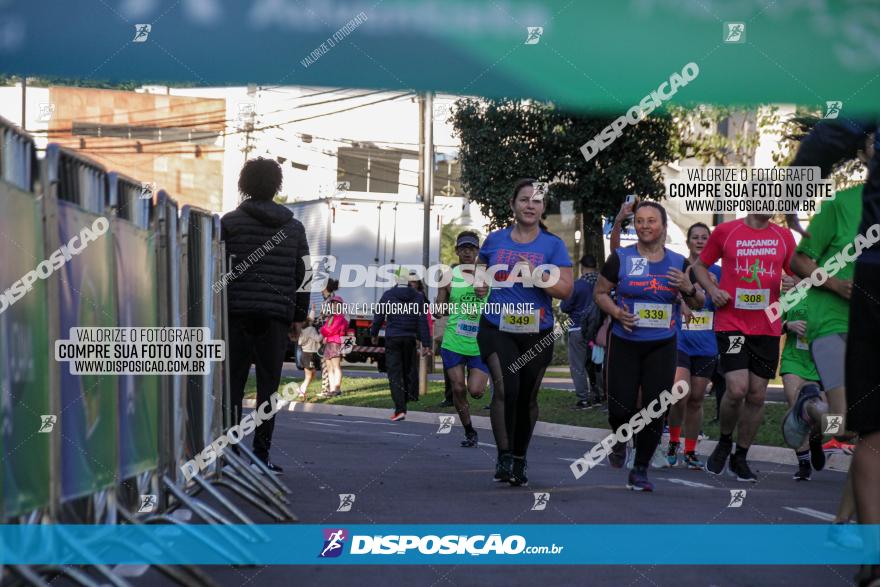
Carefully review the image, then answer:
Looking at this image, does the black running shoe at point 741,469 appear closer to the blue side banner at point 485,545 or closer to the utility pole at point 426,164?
the blue side banner at point 485,545

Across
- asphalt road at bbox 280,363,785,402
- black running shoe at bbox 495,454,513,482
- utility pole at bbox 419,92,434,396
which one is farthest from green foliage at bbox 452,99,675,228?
black running shoe at bbox 495,454,513,482

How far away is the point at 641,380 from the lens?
9.99m

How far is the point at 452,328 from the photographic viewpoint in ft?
46.4

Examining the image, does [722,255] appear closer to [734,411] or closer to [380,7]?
[734,411]

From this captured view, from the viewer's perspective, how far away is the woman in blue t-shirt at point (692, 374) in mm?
12219

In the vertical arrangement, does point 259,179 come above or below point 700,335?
above

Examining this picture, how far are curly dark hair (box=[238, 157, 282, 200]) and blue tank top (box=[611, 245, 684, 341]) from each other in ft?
8.06

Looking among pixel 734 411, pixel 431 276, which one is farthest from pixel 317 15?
pixel 431 276

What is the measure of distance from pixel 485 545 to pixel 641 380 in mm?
3461

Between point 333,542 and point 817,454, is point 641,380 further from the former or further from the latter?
point 333,542

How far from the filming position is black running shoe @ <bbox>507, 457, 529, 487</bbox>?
9.97 meters

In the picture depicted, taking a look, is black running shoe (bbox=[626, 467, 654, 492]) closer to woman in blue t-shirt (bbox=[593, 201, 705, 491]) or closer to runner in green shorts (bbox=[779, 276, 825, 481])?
woman in blue t-shirt (bbox=[593, 201, 705, 491])

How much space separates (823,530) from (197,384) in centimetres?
335

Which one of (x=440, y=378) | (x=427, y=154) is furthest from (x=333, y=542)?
(x=440, y=378)
